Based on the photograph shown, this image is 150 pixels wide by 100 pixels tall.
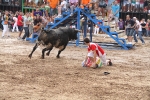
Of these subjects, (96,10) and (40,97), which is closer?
(40,97)

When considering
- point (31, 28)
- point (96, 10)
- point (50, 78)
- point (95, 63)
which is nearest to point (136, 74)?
point (95, 63)

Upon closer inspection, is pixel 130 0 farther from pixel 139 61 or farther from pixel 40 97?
pixel 40 97

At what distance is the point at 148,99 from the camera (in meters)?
8.16

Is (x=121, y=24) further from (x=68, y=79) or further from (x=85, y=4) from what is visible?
(x=68, y=79)

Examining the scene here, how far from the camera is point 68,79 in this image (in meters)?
10.3

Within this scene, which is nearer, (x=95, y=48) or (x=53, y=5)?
(x=95, y=48)

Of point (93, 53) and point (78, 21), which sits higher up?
point (78, 21)

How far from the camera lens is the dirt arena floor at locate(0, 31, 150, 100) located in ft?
27.5

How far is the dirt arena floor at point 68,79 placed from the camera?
8375 millimetres

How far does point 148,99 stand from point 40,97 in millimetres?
2343

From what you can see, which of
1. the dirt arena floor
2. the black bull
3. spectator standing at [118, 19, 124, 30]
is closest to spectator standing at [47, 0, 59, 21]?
the black bull

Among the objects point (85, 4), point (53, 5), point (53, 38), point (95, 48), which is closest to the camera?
point (95, 48)

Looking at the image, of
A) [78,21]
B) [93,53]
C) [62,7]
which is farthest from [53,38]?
[62,7]

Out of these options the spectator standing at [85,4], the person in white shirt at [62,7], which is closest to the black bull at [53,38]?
the spectator standing at [85,4]
